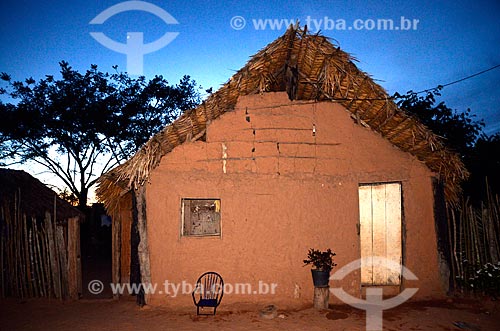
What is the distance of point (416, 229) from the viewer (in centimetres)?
586

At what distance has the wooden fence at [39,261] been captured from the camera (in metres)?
6.20

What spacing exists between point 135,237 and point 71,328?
151cm

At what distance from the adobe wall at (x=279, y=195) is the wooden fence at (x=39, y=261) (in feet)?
6.17

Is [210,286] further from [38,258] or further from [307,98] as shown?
[307,98]

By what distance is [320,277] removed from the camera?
17.3 ft

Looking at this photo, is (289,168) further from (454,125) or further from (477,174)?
(454,125)

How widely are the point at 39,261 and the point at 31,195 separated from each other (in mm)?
3223

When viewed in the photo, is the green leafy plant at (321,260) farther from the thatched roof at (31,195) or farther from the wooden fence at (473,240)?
the thatched roof at (31,195)

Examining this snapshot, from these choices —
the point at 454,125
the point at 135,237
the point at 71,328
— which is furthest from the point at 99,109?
the point at 454,125

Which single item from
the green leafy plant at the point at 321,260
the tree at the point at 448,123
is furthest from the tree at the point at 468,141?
the green leafy plant at the point at 321,260

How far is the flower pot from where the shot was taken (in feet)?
17.2

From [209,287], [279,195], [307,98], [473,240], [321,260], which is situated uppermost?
[307,98]

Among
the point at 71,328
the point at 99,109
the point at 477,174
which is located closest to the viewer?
the point at 71,328

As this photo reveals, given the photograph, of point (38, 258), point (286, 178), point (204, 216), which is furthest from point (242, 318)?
point (38, 258)
